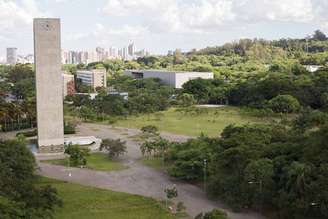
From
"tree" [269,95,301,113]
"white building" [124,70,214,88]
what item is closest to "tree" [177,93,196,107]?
"tree" [269,95,301,113]

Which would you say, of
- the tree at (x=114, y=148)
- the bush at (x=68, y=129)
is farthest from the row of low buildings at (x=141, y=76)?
the tree at (x=114, y=148)

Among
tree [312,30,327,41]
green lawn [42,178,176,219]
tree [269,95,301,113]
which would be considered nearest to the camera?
green lawn [42,178,176,219]

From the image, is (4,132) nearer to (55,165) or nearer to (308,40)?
(55,165)

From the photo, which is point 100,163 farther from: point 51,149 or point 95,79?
point 95,79

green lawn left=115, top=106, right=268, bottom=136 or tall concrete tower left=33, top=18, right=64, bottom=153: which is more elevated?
tall concrete tower left=33, top=18, right=64, bottom=153

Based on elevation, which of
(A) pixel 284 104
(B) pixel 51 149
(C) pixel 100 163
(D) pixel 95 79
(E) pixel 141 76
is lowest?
(C) pixel 100 163

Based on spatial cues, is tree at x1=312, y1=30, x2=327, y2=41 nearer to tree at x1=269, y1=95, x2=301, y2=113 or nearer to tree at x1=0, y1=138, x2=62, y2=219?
tree at x1=269, y1=95, x2=301, y2=113

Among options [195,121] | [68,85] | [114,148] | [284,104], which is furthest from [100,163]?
[68,85]
